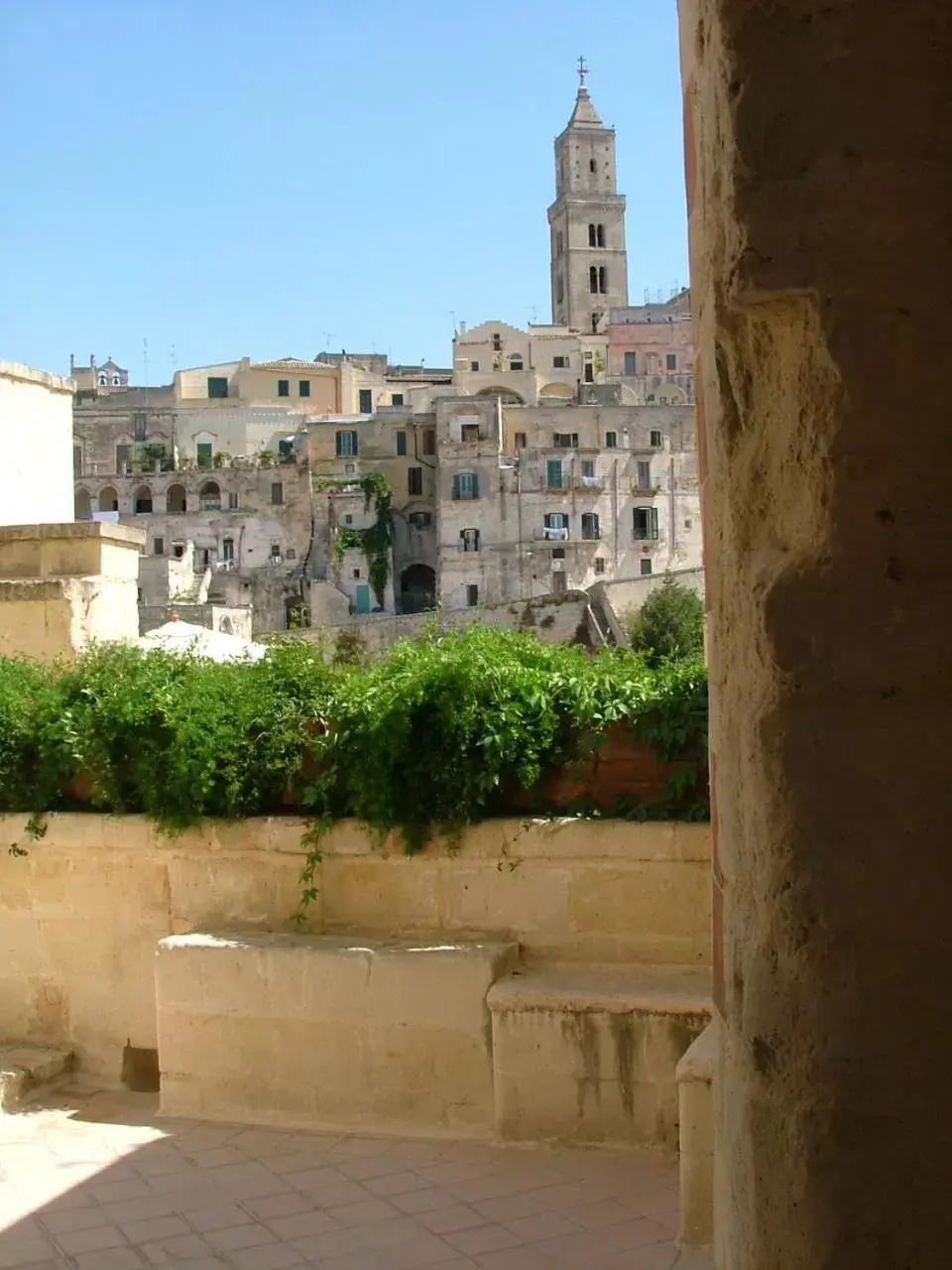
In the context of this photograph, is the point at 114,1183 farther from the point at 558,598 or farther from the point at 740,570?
the point at 558,598

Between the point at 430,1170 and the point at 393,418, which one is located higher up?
the point at 393,418

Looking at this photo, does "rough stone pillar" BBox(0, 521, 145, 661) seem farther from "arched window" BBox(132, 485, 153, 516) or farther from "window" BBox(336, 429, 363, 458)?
"arched window" BBox(132, 485, 153, 516)

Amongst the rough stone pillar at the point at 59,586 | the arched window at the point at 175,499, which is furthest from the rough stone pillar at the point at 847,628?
the arched window at the point at 175,499

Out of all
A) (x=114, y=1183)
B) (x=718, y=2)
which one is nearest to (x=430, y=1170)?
(x=114, y=1183)

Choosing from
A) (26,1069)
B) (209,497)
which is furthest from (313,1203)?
(209,497)

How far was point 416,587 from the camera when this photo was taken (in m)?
61.8

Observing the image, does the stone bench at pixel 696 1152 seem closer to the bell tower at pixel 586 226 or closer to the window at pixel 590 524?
the window at pixel 590 524

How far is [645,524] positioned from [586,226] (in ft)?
112

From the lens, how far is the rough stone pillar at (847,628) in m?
1.77

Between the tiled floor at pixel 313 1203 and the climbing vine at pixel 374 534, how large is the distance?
176 ft

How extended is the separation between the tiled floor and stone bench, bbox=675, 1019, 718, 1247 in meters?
0.08

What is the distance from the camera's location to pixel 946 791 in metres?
1.77

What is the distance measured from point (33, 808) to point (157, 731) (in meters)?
0.76

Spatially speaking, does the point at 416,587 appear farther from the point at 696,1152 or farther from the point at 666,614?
the point at 696,1152
